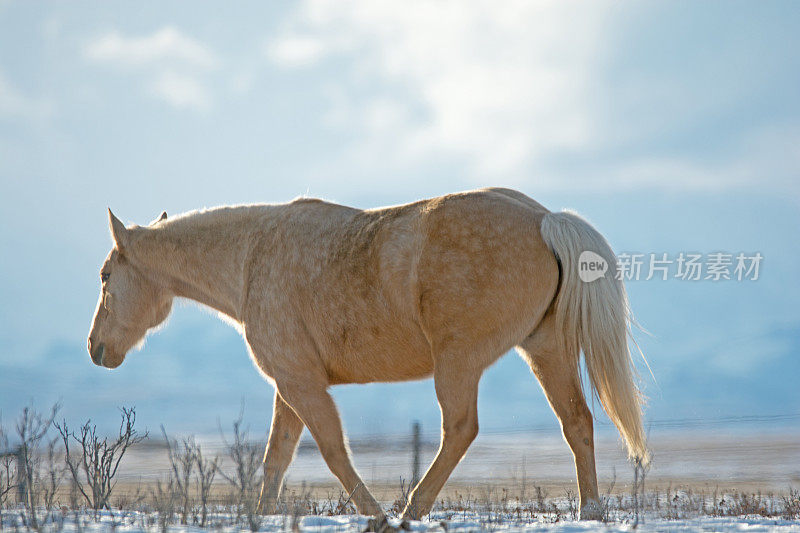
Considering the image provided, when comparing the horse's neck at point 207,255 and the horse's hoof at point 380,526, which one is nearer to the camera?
the horse's hoof at point 380,526

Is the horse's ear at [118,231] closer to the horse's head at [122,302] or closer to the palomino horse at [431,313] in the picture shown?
the horse's head at [122,302]

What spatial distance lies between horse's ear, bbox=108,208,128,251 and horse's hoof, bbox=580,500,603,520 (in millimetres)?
Answer: 4938

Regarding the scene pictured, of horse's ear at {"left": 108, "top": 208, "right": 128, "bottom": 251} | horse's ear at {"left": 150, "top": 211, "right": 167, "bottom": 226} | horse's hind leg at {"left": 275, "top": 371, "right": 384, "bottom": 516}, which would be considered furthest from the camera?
horse's ear at {"left": 150, "top": 211, "right": 167, "bottom": 226}

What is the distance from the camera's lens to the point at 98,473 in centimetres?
782

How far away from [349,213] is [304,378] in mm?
1478

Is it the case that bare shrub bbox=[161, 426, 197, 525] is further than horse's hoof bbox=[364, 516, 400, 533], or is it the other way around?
bare shrub bbox=[161, 426, 197, 525]

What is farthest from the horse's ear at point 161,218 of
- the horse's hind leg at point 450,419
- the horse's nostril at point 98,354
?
the horse's hind leg at point 450,419

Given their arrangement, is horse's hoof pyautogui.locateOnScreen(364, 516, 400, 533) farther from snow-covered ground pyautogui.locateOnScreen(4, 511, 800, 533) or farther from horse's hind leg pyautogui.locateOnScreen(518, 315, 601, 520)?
horse's hind leg pyautogui.locateOnScreen(518, 315, 601, 520)

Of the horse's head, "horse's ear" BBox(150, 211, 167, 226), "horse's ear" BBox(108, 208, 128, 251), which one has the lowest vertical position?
the horse's head

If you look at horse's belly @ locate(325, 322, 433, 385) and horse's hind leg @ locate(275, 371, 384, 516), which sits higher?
horse's belly @ locate(325, 322, 433, 385)

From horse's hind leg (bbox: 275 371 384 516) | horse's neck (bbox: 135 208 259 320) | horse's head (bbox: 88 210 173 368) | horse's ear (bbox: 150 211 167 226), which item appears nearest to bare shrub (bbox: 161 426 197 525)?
horse's hind leg (bbox: 275 371 384 516)

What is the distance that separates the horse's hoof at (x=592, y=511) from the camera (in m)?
5.45

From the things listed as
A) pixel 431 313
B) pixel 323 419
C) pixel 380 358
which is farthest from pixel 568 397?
pixel 323 419

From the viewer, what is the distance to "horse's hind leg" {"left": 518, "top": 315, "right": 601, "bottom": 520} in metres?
5.72
